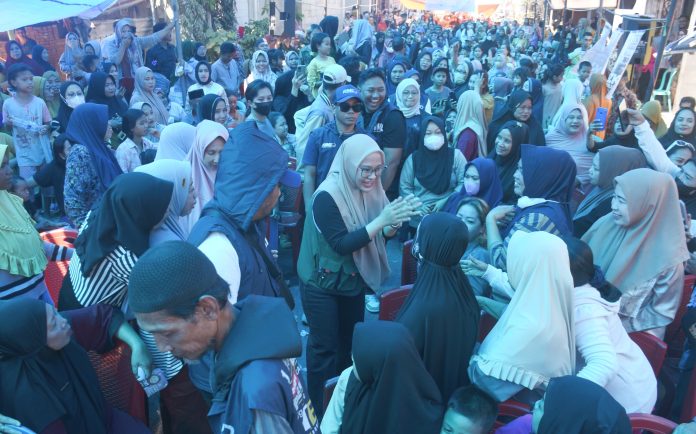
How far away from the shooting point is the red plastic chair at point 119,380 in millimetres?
2400

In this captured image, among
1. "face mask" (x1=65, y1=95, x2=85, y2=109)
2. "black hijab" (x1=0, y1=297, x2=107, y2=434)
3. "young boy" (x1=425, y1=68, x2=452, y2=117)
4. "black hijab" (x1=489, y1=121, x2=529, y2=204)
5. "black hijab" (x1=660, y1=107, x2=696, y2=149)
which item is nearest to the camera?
"black hijab" (x1=0, y1=297, x2=107, y2=434)

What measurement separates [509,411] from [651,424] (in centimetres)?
56

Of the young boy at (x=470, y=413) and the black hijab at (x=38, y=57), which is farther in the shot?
the black hijab at (x=38, y=57)

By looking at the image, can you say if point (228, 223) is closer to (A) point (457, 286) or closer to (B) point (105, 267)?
(B) point (105, 267)

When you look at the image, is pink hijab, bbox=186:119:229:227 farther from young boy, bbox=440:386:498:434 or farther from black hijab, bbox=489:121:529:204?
black hijab, bbox=489:121:529:204

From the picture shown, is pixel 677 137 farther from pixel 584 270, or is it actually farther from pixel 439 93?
pixel 584 270

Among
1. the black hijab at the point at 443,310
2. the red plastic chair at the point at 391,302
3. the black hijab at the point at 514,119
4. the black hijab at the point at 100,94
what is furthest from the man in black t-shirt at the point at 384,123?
the black hijab at the point at 100,94

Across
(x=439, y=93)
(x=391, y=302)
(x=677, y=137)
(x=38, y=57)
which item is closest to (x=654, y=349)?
(x=391, y=302)

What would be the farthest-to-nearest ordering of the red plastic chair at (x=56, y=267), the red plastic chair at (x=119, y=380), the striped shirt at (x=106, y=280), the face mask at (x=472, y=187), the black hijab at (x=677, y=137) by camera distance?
the black hijab at (x=677, y=137)
the face mask at (x=472, y=187)
the red plastic chair at (x=56, y=267)
the red plastic chair at (x=119, y=380)
the striped shirt at (x=106, y=280)

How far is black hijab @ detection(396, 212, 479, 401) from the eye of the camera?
2.31m

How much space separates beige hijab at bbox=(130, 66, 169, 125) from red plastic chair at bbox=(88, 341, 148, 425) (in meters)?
4.41

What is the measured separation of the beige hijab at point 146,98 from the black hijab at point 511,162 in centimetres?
416

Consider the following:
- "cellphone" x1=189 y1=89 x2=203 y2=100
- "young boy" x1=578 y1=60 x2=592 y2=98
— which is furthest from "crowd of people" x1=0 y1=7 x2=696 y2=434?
"young boy" x1=578 y1=60 x2=592 y2=98

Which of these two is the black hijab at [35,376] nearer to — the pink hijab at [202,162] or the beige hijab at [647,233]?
the pink hijab at [202,162]
